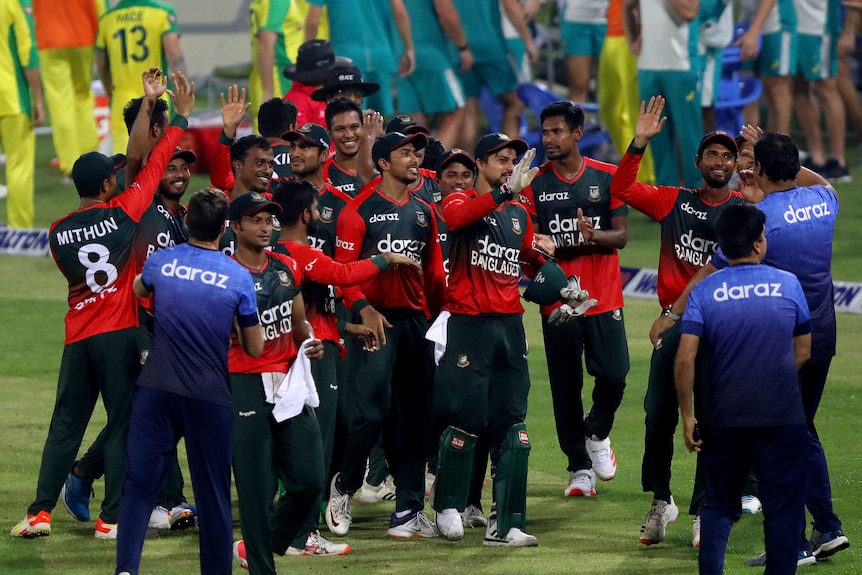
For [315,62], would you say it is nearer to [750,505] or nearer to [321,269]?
[321,269]

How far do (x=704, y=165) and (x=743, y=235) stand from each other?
1779 millimetres

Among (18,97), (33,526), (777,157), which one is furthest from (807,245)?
(18,97)

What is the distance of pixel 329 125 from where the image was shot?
10430 mm

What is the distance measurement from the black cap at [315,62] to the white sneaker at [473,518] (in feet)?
15.5

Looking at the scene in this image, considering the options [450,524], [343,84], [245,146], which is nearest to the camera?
[450,524]

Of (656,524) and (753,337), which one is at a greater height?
(753,337)

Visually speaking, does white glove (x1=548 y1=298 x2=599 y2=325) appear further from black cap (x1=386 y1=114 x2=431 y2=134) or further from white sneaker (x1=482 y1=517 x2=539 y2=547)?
black cap (x1=386 y1=114 x2=431 y2=134)

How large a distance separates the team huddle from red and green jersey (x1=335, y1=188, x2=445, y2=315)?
0.01 meters

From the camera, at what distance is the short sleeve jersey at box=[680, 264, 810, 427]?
24.5 feet

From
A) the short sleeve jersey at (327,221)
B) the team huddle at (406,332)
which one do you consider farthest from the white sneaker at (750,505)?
the short sleeve jersey at (327,221)

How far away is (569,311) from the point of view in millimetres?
9508

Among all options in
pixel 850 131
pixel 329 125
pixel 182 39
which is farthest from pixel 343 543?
pixel 182 39

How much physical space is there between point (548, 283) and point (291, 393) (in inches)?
86.6

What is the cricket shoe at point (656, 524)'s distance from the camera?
8.90 metres
